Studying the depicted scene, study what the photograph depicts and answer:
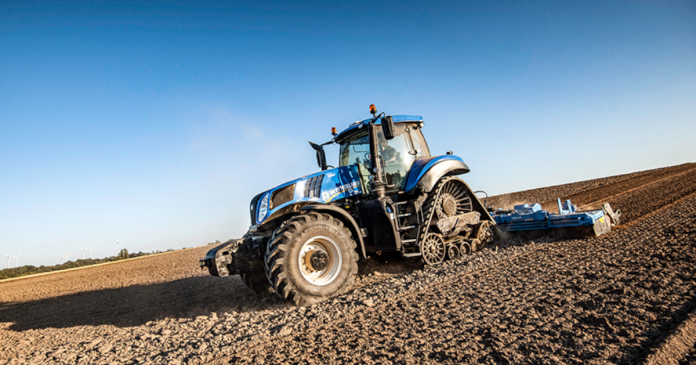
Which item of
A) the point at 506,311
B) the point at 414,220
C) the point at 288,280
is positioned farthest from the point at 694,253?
the point at 288,280

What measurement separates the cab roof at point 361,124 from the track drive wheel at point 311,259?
79.9 inches

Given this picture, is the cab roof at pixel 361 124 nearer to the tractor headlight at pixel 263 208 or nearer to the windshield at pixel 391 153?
the windshield at pixel 391 153

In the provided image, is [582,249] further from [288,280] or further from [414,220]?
[288,280]

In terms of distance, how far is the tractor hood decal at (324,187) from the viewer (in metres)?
5.31

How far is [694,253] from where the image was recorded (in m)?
4.34

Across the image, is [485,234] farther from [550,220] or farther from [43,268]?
[43,268]

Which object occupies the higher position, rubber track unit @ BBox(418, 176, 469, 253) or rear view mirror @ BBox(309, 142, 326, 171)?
rear view mirror @ BBox(309, 142, 326, 171)

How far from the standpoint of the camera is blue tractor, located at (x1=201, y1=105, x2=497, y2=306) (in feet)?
14.9

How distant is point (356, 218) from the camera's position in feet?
19.0

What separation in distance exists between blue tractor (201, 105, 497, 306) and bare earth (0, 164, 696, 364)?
1.44 ft

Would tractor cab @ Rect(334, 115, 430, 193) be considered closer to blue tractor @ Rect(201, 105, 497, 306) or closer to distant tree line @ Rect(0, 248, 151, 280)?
blue tractor @ Rect(201, 105, 497, 306)

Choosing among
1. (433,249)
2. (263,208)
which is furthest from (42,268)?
(433,249)

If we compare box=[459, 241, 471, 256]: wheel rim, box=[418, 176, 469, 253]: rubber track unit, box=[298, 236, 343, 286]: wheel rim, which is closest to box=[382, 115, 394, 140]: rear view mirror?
box=[418, 176, 469, 253]: rubber track unit

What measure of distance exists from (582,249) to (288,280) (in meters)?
4.54
